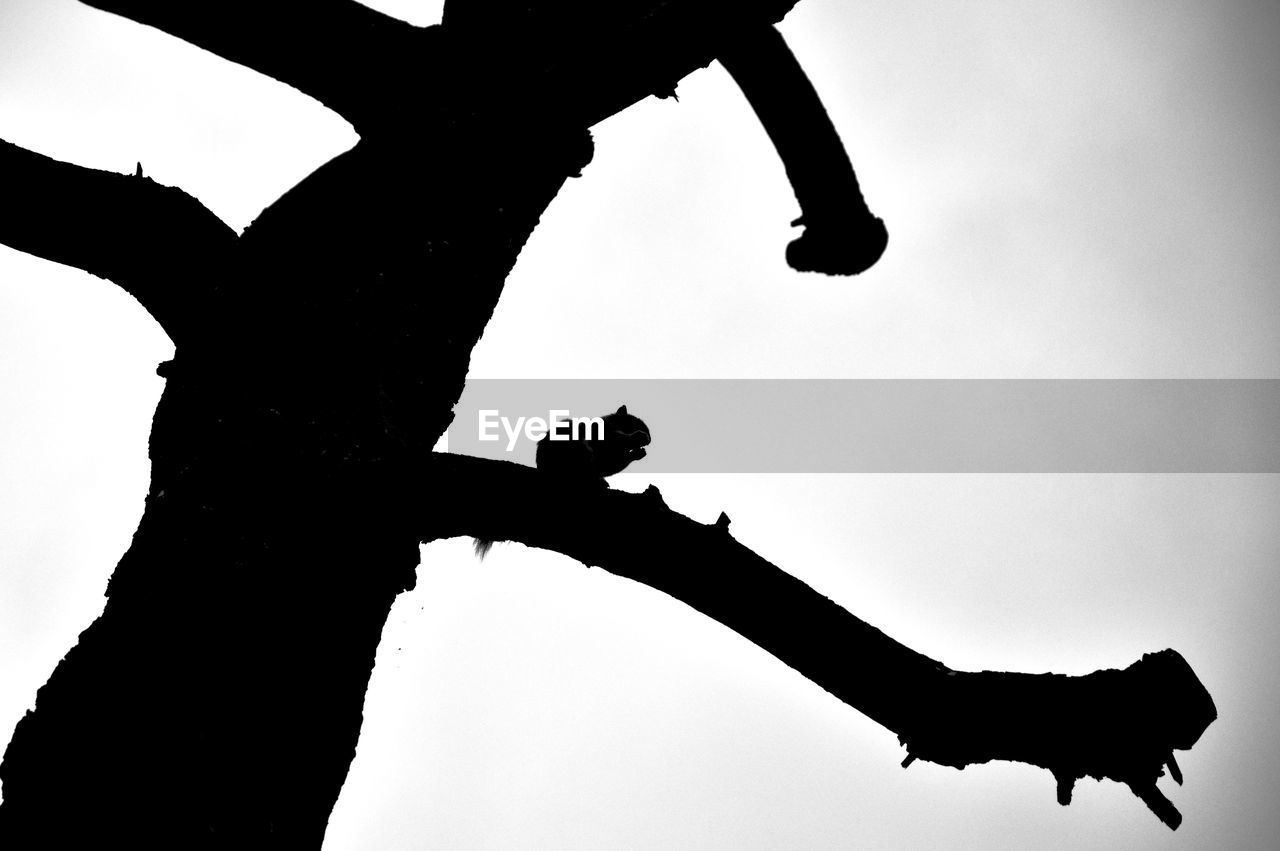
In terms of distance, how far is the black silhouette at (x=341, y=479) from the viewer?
1.37 m

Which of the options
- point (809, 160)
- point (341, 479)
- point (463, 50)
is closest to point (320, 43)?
point (463, 50)

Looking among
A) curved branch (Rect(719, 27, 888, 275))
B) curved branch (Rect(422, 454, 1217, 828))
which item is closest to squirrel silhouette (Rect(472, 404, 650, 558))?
curved branch (Rect(422, 454, 1217, 828))

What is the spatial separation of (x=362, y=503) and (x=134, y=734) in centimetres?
49

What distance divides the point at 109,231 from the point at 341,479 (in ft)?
2.28

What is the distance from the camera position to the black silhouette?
53.9 inches

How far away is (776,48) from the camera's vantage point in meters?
3.22

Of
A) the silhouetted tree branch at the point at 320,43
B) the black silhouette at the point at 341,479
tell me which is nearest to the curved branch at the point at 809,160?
the black silhouette at the point at 341,479

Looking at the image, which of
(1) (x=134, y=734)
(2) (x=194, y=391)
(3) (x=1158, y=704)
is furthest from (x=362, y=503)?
(3) (x=1158, y=704)

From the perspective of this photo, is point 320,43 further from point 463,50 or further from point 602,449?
point 602,449

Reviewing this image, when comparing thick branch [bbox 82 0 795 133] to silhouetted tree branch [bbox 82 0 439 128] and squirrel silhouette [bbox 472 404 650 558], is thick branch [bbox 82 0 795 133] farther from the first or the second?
squirrel silhouette [bbox 472 404 650 558]

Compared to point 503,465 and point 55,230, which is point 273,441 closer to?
point 503,465

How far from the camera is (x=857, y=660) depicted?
5.70ft

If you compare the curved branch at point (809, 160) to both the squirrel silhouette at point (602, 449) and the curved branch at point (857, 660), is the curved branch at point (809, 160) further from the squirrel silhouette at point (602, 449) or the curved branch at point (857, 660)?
the curved branch at point (857, 660)

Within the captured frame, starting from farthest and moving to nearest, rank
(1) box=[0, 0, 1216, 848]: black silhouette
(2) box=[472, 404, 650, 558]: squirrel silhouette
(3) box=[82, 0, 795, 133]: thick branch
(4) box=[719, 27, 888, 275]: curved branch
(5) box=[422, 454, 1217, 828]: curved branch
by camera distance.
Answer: (4) box=[719, 27, 888, 275]: curved branch < (2) box=[472, 404, 650, 558]: squirrel silhouette < (3) box=[82, 0, 795, 133]: thick branch < (5) box=[422, 454, 1217, 828]: curved branch < (1) box=[0, 0, 1216, 848]: black silhouette
